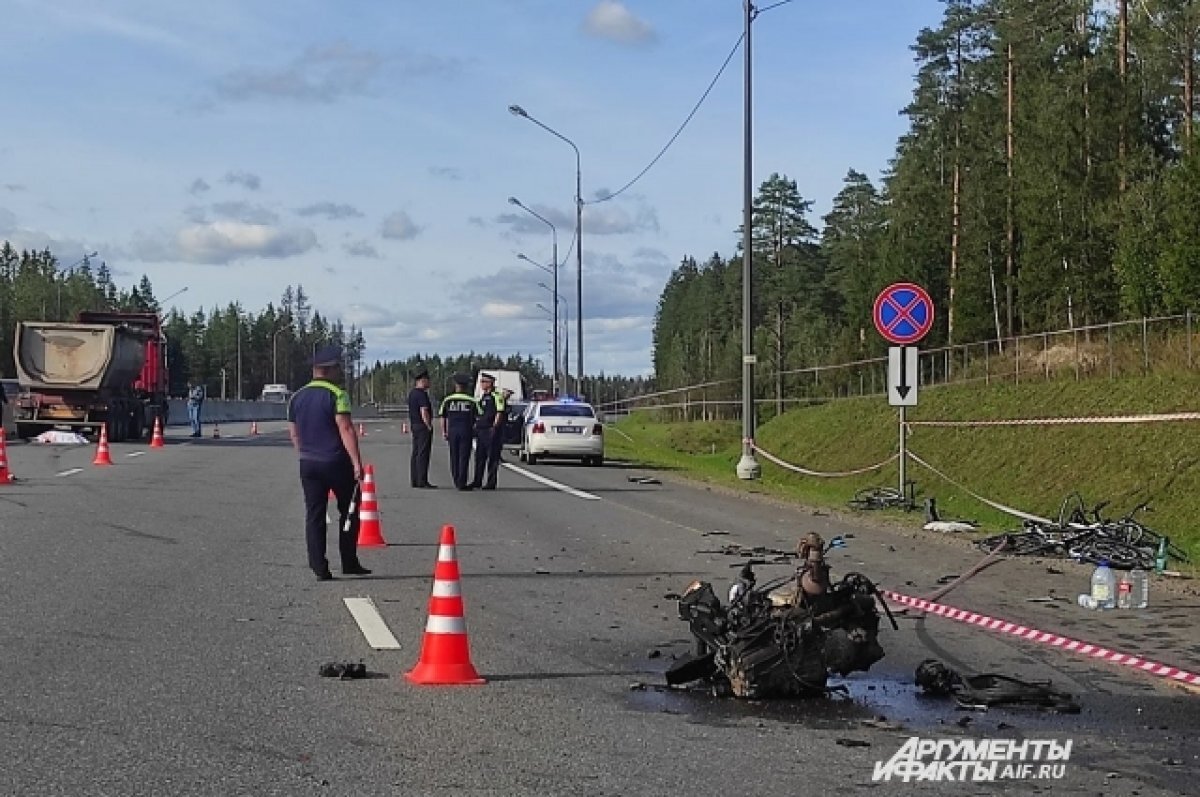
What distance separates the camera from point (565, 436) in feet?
108

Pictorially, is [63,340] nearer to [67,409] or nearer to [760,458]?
[67,409]

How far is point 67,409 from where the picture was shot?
3884cm

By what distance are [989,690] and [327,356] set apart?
714cm

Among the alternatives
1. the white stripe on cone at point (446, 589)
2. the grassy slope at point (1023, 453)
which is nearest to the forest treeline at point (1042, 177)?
the grassy slope at point (1023, 453)

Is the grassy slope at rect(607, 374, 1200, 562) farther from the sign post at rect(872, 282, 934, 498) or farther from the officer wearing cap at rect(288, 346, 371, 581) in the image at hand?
the officer wearing cap at rect(288, 346, 371, 581)

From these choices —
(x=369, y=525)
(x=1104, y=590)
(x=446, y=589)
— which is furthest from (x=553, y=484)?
(x=446, y=589)

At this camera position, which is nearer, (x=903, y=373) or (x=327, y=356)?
(x=327, y=356)

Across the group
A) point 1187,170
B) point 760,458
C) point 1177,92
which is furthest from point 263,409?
point 1187,170

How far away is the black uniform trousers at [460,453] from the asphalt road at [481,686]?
6.94 meters

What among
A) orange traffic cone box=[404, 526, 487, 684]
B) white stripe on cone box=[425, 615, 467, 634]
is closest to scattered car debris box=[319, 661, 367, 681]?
orange traffic cone box=[404, 526, 487, 684]

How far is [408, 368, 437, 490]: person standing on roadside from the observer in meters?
23.4

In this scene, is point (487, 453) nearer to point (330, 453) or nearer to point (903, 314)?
point (903, 314)

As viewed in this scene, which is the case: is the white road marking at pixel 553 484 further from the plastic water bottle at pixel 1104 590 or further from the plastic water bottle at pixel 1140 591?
the plastic water bottle at pixel 1104 590

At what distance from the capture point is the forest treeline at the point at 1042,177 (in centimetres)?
4294
